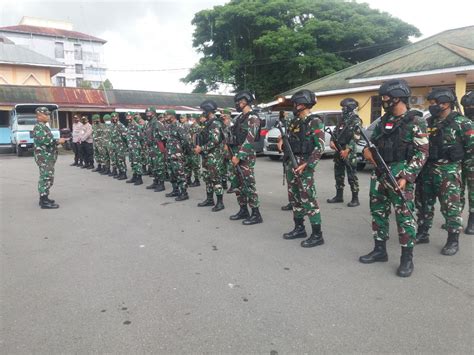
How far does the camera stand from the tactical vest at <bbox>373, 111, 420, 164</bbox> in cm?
342

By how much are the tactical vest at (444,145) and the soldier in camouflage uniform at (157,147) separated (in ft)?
17.0

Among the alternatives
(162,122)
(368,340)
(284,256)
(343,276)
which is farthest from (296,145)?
(162,122)

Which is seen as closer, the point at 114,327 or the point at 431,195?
the point at 114,327

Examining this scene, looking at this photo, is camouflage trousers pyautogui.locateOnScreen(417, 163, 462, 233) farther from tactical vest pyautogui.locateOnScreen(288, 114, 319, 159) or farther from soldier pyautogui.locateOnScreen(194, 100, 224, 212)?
soldier pyautogui.locateOnScreen(194, 100, 224, 212)

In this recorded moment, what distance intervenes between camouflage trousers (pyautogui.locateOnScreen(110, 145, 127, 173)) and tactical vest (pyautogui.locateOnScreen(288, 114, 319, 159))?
620 centimetres

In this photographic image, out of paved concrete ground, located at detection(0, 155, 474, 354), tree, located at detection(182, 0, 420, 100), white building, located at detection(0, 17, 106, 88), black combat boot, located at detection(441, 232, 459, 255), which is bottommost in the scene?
paved concrete ground, located at detection(0, 155, 474, 354)

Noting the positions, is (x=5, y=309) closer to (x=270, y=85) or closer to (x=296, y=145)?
(x=296, y=145)

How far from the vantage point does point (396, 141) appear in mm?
3469

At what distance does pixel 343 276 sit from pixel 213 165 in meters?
3.16

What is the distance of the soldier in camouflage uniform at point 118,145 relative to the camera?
31.0 ft

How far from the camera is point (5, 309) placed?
9.88ft

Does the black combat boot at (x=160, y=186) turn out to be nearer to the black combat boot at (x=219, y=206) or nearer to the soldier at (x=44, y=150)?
the soldier at (x=44, y=150)

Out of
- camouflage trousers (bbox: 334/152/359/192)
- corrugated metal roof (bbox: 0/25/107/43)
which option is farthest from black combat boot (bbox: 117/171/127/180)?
corrugated metal roof (bbox: 0/25/107/43)

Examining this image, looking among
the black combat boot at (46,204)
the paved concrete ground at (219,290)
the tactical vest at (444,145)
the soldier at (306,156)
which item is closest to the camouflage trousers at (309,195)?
the soldier at (306,156)
